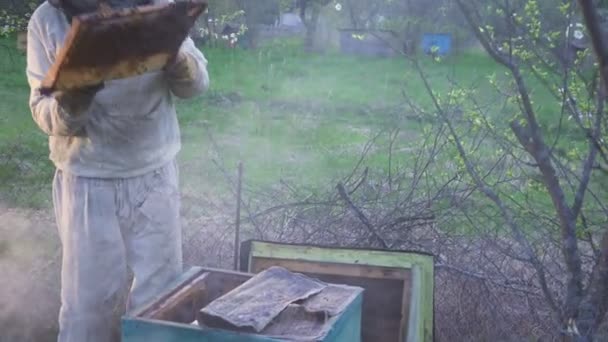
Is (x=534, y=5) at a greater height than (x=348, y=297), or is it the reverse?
(x=534, y=5)

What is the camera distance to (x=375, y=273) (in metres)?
2.54

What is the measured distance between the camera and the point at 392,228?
342 centimetres

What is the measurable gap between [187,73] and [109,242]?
0.67 m

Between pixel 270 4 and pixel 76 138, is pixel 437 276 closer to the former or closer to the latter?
pixel 76 138

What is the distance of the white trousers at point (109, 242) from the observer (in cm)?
252

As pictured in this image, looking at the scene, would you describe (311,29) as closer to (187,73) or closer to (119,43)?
(187,73)

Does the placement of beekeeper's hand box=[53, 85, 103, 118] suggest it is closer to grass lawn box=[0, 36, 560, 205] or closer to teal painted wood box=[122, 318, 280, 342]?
teal painted wood box=[122, 318, 280, 342]

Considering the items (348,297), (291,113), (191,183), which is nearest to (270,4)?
(291,113)

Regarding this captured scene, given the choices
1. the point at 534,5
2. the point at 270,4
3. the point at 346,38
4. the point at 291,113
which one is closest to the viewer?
the point at 534,5

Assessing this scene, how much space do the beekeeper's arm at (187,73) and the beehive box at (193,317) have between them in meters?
0.64

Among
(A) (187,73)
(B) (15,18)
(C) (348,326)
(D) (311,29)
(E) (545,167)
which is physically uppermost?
(D) (311,29)

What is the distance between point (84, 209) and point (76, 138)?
0.25 m

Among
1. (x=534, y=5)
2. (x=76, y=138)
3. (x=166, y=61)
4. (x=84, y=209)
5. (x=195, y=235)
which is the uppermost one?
(x=534, y=5)

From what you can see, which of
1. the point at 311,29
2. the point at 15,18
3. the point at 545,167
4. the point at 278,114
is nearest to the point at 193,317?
the point at 545,167
